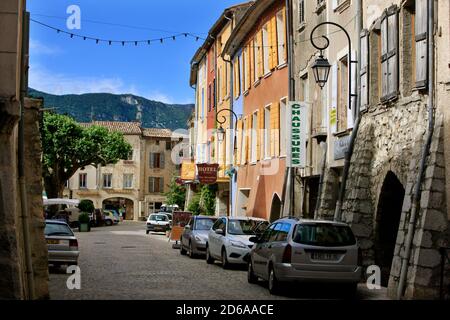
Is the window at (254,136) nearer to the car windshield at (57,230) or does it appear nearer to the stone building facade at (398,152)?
the stone building facade at (398,152)

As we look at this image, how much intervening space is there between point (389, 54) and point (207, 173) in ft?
73.2

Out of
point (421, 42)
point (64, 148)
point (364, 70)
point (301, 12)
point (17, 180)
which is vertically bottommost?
point (17, 180)

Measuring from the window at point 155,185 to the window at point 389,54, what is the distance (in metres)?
75.8

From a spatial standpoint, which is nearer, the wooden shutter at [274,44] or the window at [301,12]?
the window at [301,12]

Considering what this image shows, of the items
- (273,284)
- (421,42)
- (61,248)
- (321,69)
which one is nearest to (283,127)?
(321,69)

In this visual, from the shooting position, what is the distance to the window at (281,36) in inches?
1070

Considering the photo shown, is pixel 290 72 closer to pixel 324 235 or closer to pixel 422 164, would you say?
pixel 324 235

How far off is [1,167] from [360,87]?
9.98 metres

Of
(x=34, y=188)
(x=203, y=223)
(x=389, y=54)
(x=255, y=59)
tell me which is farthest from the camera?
(x=255, y=59)

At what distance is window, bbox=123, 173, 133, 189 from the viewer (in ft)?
298

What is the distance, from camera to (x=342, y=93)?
20859 millimetres

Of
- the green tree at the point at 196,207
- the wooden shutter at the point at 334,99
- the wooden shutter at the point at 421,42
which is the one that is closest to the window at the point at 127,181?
the green tree at the point at 196,207

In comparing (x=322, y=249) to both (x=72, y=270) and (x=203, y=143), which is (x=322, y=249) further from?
(x=203, y=143)

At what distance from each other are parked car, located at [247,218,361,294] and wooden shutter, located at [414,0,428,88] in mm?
3198
